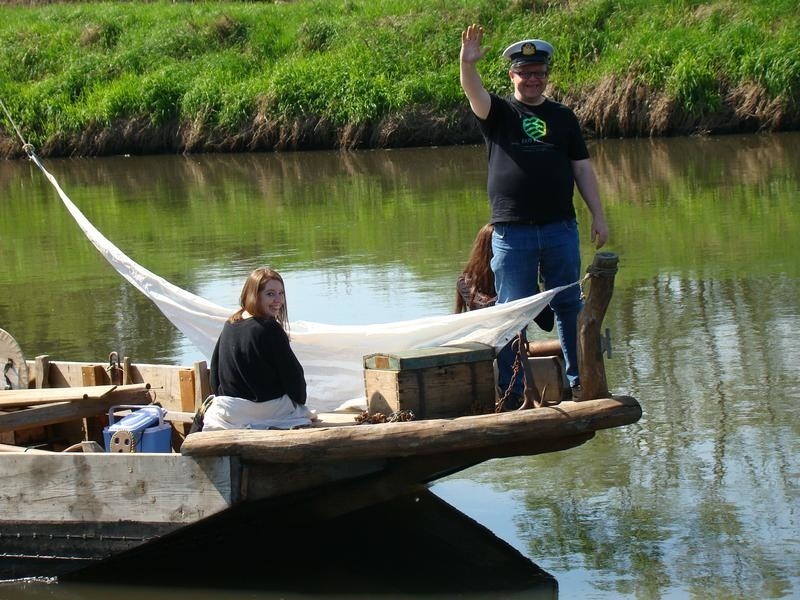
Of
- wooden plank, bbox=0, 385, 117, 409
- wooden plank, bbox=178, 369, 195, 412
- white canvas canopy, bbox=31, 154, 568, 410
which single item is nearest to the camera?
white canvas canopy, bbox=31, 154, 568, 410

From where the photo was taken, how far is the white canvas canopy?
7.00 metres

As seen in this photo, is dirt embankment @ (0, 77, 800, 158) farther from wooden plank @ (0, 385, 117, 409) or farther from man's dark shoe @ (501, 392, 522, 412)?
man's dark shoe @ (501, 392, 522, 412)

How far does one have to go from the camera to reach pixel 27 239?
19031 mm

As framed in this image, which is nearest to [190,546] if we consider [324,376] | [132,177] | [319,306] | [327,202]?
[324,376]

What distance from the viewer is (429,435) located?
6406mm

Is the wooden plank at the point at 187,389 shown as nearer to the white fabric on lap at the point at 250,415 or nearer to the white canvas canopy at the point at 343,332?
the white canvas canopy at the point at 343,332

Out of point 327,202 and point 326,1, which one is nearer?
point 327,202

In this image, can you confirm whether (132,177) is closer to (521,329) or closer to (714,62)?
(714,62)

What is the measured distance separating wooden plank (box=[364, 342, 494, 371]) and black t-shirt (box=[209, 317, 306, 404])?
38 centimetres

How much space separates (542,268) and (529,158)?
567mm

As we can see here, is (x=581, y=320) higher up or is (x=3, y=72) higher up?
(x=3, y=72)

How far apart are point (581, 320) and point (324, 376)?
1691mm

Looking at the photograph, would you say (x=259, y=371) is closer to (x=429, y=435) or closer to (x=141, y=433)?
(x=141, y=433)

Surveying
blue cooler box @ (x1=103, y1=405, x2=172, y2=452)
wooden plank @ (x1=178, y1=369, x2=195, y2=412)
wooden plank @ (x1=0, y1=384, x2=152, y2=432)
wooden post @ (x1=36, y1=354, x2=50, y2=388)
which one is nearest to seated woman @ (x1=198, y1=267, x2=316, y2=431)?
blue cooler box @ (x1=103, y1=405, x2=172, y2=452)
